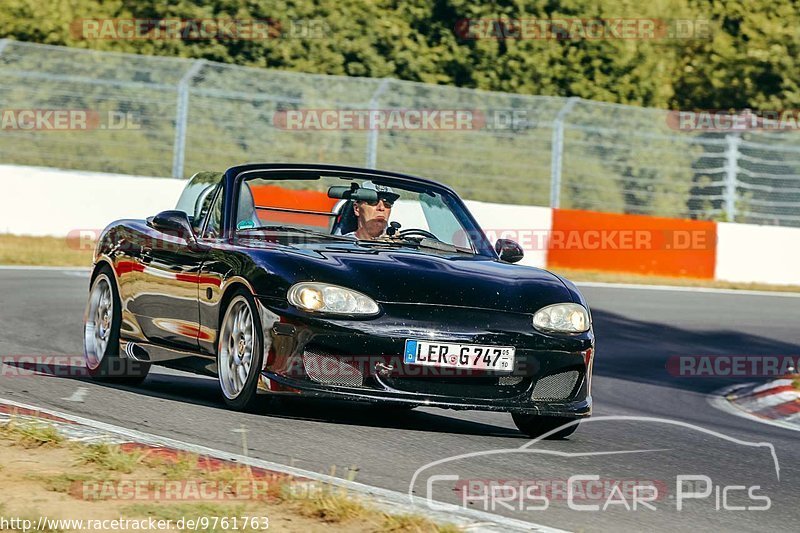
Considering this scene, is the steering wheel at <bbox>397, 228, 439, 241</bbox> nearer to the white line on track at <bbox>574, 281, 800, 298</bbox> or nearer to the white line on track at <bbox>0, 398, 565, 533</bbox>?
the white line on track at <bbox>0, 398, 565, 533</bbox>

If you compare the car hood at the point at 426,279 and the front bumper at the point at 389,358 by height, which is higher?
the car hood at the point at 426,279

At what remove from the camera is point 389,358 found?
7.50m

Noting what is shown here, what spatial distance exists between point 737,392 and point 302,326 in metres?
5.84

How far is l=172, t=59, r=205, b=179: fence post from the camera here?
23375 mm

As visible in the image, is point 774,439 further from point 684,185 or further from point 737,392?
point 684,185

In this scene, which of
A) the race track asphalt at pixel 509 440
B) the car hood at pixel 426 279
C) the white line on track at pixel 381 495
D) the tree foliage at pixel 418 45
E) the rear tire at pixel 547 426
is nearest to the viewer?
the white line on track at pixel 381 495

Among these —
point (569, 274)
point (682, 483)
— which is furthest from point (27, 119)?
point (682, 483)

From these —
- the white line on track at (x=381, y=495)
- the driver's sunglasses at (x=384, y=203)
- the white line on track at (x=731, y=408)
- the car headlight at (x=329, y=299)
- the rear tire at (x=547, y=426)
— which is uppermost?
the driver's sunglasses at (x=384, y=203)

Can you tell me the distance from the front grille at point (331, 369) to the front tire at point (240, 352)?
0.87 feet

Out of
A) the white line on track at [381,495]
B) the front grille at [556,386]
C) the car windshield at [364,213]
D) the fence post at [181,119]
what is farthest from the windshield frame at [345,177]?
the fence post at [181,119]

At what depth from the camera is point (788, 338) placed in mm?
16703

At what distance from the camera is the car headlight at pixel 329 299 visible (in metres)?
7.55

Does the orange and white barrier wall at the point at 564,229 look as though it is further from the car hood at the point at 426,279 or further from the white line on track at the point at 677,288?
the car hood at the point at 426,279

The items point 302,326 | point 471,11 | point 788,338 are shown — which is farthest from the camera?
point 471,11
